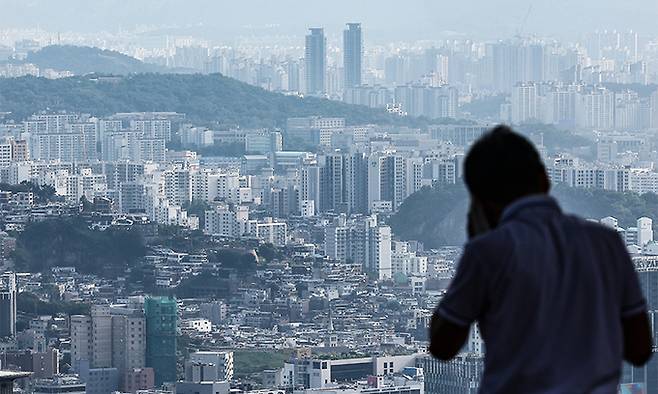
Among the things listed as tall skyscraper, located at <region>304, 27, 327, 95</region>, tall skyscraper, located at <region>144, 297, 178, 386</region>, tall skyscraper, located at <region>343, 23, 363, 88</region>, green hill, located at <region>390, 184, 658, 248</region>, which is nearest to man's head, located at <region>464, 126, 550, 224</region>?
tall skyscraper, located at <region>144, 297, 178, 386</region>

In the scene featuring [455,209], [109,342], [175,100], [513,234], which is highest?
[513,234]

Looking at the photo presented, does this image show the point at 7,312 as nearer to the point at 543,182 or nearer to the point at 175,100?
the point at 175,100

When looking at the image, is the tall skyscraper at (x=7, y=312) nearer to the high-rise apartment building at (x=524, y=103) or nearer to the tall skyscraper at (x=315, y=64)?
the high-rise apartment building at (x=524, y=103)

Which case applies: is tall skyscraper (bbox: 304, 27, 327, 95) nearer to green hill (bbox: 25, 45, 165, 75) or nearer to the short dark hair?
green hill (bbox: 25, 45, 165, 75)

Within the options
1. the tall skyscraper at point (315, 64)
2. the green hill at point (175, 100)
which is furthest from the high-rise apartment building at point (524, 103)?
the tall skyscraper at point (315, 64)

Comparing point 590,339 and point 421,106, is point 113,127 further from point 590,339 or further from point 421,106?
point 590,339

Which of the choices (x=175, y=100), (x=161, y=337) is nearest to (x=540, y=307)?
(x=161, y=337)
